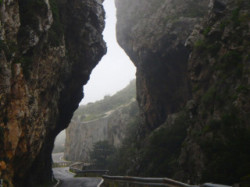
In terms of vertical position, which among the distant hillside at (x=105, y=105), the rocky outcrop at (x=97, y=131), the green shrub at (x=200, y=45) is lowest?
the rocky outcrop at (x=97, y=131)

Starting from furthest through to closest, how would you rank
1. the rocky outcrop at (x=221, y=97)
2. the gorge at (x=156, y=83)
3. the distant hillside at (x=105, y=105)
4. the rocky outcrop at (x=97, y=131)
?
the distant hillside at (x=105, y=105)
the rocky outcrop at (x=97, y=131)
the rocky outcrop at (x=221, y=97)
the gorge at (x=156, y=83)

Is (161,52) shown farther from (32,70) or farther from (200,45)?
(32,70)

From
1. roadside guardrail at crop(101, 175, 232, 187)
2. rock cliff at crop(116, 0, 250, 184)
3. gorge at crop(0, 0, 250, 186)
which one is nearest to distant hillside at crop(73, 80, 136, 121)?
rock cliff at crop(116, 0, 250, 184)

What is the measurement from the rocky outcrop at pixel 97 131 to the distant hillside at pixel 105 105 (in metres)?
3.36

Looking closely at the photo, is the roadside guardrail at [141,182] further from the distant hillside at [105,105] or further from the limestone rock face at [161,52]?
the distant hillside at [105,105]

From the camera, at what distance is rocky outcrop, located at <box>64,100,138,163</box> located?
75.9 metres

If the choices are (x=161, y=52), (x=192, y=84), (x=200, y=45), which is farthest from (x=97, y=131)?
(x=200, y=45)

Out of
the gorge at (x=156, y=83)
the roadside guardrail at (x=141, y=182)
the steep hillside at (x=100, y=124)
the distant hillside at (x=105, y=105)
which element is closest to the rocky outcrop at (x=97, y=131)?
the steep hillside at (x=100, y=124)

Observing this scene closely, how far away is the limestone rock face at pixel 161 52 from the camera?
4384cm

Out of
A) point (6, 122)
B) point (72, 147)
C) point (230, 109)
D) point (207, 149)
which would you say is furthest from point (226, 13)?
point (72, 147)

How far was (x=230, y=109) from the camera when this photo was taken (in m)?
21.4

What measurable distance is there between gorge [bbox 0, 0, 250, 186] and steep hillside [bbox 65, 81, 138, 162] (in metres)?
28.3

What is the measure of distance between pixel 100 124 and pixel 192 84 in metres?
55.0

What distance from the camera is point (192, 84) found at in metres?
30.9
